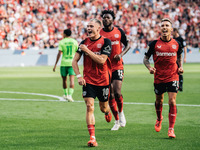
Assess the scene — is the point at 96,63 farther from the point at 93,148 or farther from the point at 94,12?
the point at 94,12

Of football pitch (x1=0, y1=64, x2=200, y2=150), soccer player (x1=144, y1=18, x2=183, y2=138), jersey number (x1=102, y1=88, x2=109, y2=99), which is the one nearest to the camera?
football pitch (x1=0, y1=64, x2=200, y2=150)

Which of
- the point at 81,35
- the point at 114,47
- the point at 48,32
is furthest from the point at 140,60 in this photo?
the point at 114,47

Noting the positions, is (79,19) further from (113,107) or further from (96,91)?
(96,91)

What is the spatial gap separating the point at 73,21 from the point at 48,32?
3111 millimetres

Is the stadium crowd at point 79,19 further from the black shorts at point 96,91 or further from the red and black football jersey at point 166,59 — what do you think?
the black shorts at point 96,91

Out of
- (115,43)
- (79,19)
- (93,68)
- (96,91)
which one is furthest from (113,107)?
(79,19)

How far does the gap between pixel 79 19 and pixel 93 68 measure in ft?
117

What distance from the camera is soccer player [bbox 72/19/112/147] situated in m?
6.92

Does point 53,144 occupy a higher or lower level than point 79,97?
higher

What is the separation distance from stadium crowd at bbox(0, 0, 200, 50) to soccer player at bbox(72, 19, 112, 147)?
31.0 m

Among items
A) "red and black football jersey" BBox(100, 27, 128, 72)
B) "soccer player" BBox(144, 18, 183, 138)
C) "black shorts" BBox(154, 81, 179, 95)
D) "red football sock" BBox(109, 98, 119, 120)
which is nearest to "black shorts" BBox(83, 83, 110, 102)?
"soccer player" BBox(144, 18, 183, 138)

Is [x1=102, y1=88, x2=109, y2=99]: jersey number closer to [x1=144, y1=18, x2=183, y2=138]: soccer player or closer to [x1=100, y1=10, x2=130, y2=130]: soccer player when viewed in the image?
[x1=144, y1=18, x2=183, y2=138]: soccer player

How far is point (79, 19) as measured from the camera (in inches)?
1670

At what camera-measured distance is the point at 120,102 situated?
902cm
